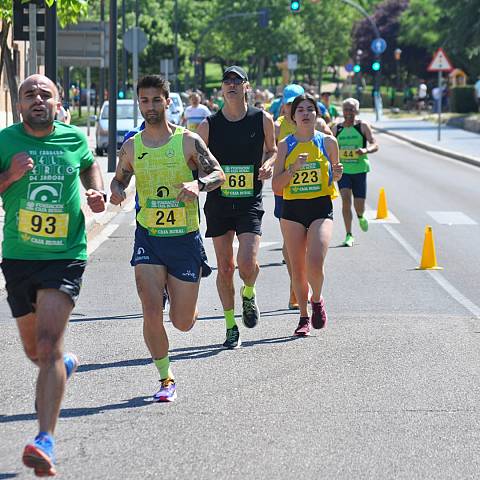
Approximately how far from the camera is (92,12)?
84562 millimetres

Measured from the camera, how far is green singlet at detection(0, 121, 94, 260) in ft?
21.9

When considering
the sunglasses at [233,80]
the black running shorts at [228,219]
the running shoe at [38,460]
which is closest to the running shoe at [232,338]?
the black running shorts at [228,219]

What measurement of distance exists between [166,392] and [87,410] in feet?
1.58

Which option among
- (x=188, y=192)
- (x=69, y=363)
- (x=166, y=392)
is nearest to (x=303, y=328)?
(x=166, y=392)

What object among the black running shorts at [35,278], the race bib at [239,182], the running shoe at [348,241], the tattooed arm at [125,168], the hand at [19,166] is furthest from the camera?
the running shoe at [348,241]

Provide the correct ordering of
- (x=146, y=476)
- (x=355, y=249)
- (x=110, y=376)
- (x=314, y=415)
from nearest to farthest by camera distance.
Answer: (x=146, y=476) < (x=314, y=415) < (x=110, y=376) < (x=355, y=249)

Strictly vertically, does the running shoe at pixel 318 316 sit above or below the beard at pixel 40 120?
below

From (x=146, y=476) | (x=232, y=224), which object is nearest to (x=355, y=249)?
(x=232, y=224)

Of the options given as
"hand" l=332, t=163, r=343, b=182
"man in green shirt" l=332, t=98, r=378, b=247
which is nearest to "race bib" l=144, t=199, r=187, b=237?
"hand" l=332, t=163, r=343, b=182

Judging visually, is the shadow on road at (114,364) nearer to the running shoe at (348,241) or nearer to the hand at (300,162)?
the hand at (300,162)

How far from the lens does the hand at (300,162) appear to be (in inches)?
380

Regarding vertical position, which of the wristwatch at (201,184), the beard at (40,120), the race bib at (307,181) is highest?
the beard at (40,120)

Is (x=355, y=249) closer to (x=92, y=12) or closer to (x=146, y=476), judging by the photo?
(x=146, y=476)

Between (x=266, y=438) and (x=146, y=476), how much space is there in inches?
37.4
